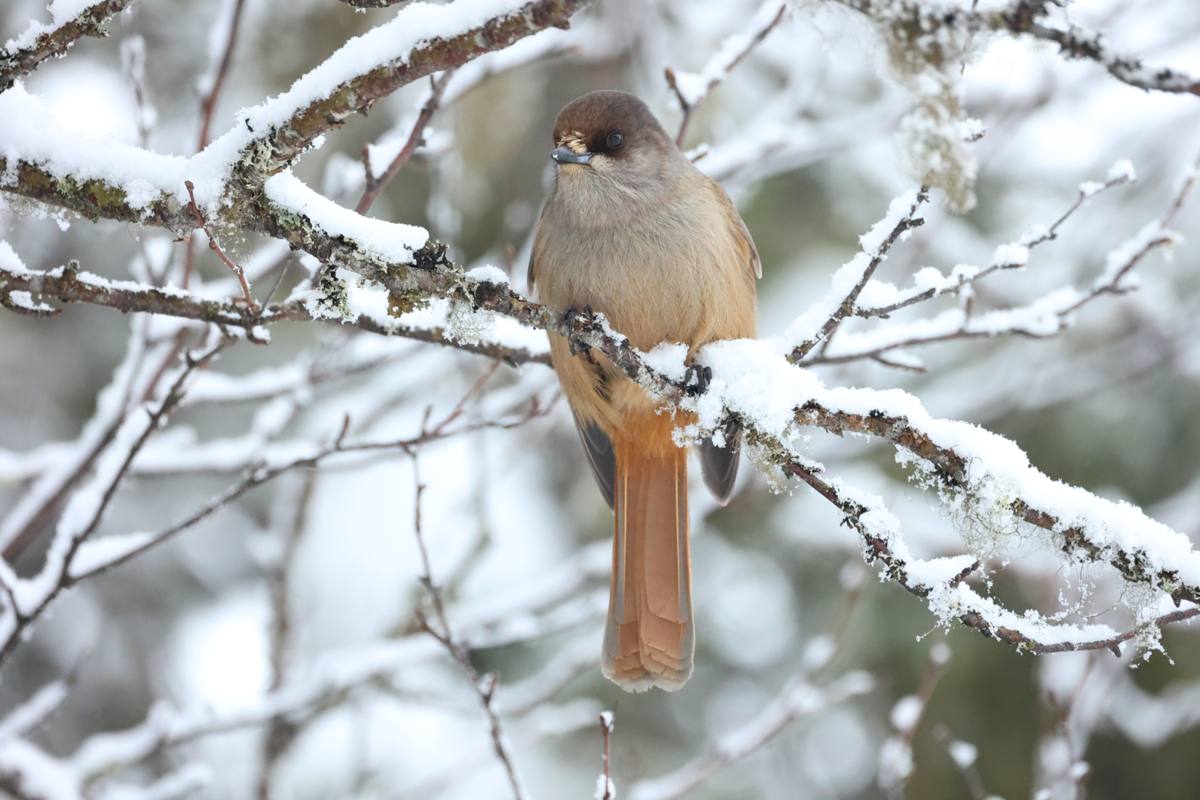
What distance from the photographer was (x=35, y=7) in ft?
20.5

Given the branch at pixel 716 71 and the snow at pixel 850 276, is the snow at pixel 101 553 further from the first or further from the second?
the branch at pixel 716 71

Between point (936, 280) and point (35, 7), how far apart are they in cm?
546

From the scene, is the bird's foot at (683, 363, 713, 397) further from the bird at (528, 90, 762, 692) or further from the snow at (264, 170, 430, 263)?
the snow at (264, 170, 430, 263)

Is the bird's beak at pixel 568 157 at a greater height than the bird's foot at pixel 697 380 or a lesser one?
greater

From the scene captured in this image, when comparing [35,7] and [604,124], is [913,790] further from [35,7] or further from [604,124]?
[35,7]

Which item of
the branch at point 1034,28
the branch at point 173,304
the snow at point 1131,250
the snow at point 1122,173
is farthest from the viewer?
the snow at point 1131,250

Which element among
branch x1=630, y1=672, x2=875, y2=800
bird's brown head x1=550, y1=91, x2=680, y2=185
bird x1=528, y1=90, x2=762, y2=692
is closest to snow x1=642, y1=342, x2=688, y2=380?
bird x1=528, y1=90, x2=762, y2=692

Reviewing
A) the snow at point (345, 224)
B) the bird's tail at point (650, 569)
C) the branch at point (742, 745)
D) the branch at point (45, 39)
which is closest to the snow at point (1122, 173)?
the bird's tail at point (650, 569)

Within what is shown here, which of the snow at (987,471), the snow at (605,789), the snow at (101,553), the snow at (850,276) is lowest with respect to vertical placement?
the snow at (605,789)

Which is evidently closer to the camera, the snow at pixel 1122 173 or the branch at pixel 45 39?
the branch at pixel 45 39

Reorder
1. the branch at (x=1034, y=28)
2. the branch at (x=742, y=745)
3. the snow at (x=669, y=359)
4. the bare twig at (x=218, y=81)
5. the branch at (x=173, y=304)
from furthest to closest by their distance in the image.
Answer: the branch at (x=742, y=745) → the bare twig at (x=218, y=81) → the snow at (x=669, y=359) → the branch at (x=173, y=304) → the branch at (x=1034, y=28)

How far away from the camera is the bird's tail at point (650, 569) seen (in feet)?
11.4

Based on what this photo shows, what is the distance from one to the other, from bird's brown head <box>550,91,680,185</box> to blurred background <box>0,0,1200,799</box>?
739 millimetres

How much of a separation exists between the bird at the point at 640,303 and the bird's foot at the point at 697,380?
483mm
